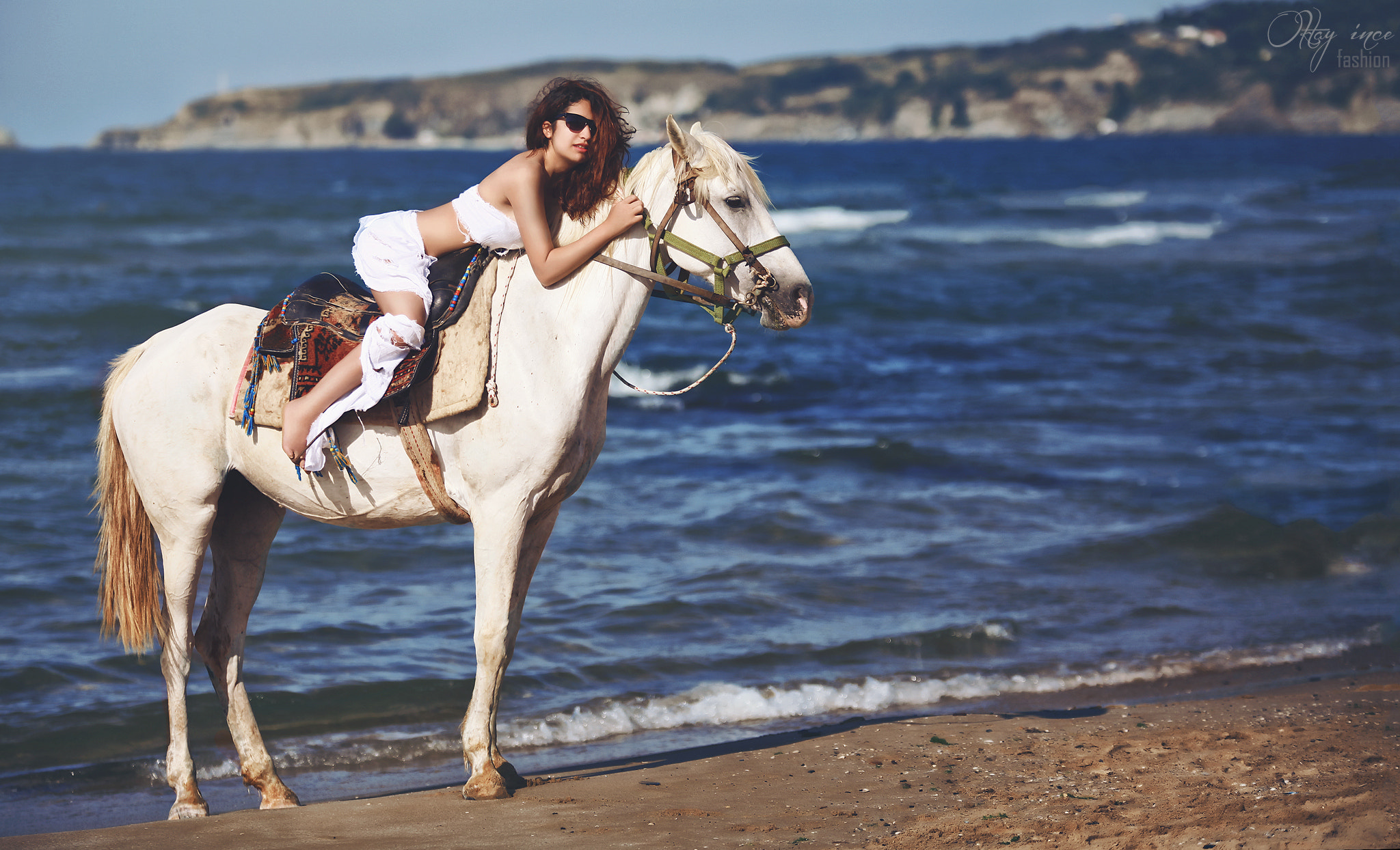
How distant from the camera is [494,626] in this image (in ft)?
13.9

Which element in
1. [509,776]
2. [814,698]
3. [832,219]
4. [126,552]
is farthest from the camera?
[832,219]

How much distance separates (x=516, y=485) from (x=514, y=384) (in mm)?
367

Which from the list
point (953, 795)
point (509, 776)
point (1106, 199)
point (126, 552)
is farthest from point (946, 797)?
point (1106, 199)

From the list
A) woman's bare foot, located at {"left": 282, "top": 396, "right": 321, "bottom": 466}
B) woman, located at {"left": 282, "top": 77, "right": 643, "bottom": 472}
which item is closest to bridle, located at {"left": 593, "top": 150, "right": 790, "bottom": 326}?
woman, located at {"left": 282, "top": 77, "right": 643, "bottom": 472}

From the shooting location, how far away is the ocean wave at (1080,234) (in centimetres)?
3459

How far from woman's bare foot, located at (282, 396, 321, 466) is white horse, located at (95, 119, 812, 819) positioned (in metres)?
0.15

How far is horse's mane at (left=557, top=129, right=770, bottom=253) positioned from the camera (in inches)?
157

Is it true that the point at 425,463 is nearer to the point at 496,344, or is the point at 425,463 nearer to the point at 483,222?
the point at 496,344

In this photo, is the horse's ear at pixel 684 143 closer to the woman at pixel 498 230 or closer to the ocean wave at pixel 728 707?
the woman at pixel 498 230

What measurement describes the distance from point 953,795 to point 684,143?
2.53 m

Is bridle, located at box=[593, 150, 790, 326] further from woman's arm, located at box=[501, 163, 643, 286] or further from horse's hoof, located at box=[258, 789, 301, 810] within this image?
horse's hoof, located at box=[258, 789, 301, 810]

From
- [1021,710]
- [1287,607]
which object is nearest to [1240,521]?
[1287,607]

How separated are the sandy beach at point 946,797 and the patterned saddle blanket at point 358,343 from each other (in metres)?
1.46

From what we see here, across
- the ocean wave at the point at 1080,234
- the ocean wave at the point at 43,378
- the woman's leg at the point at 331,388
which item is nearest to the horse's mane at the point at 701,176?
the woman's leg at the point at 331,388
